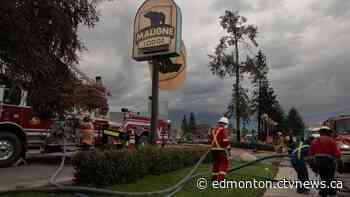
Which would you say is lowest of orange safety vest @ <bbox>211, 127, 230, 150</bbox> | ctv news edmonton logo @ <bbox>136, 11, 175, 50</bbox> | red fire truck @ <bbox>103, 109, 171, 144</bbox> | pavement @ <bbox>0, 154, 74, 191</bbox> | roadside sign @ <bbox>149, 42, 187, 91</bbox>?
pavement @ <bbox>0, 154, 74, 191</bbox>

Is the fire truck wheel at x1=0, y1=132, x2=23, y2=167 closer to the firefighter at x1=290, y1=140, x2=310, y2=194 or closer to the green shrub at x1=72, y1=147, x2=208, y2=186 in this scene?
the green shrub at x1=72, y1=147, x2=208, y2=186

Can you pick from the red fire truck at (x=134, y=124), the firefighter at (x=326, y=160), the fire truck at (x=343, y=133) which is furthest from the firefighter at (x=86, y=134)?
the fire truck at (x=343, y=133)

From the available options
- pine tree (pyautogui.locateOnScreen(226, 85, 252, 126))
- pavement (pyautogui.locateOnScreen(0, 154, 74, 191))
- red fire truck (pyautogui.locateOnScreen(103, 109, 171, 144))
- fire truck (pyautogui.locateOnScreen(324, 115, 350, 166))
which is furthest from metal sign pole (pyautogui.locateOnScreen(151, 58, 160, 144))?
pine tree (pyautogui.locateOnScreen(226, 85, 252, 126))

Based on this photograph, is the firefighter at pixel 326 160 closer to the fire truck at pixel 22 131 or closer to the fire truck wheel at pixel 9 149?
the fire truck at pixel 22 131

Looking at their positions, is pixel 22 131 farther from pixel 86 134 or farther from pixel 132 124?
pixel 132 124

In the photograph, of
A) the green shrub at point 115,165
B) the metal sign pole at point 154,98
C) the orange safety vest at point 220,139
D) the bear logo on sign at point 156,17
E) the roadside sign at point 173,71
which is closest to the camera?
the green shrub at point 115,165

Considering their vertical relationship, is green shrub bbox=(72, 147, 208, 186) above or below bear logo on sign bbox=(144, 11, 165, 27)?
below

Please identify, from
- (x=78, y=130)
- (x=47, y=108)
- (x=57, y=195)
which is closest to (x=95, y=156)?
(x=57, y=195)

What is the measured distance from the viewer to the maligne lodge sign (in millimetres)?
13406

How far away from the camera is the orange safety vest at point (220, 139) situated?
394 inches

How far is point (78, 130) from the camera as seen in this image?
13.3m

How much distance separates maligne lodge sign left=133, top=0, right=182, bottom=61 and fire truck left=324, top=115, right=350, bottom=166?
6.91 meters

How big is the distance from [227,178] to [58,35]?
5.99 m

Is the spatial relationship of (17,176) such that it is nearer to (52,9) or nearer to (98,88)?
(52,9)
